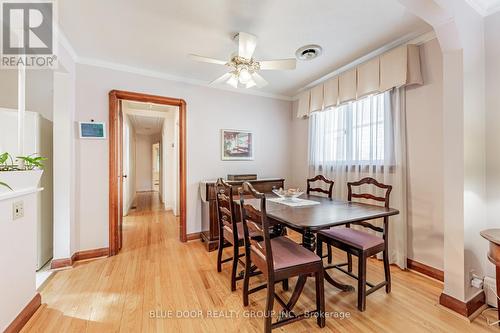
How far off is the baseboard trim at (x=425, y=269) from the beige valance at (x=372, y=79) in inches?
74.1

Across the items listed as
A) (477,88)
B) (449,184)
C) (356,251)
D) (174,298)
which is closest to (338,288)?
(356,251)

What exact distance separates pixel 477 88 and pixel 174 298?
3044 mm

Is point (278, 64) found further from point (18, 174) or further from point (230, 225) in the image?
point (18, 174)

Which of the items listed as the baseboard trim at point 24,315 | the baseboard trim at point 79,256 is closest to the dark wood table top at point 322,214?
the baseboard trim at point 24,315

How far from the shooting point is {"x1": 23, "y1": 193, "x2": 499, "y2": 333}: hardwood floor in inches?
60.4

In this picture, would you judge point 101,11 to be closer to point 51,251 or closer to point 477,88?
point 51,251

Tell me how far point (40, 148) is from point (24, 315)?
1.61m

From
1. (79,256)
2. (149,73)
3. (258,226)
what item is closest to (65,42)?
(149,73)

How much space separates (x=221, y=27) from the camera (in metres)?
2.06

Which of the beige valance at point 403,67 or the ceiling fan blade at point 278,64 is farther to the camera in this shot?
the beige valance at point 403,67

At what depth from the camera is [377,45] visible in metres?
2.39

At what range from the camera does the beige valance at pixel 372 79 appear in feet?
7.20

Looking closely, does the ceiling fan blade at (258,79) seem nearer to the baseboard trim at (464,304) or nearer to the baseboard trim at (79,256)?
the baseboard trim at (464,304)

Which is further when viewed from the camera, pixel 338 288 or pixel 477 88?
pixel 338 288
